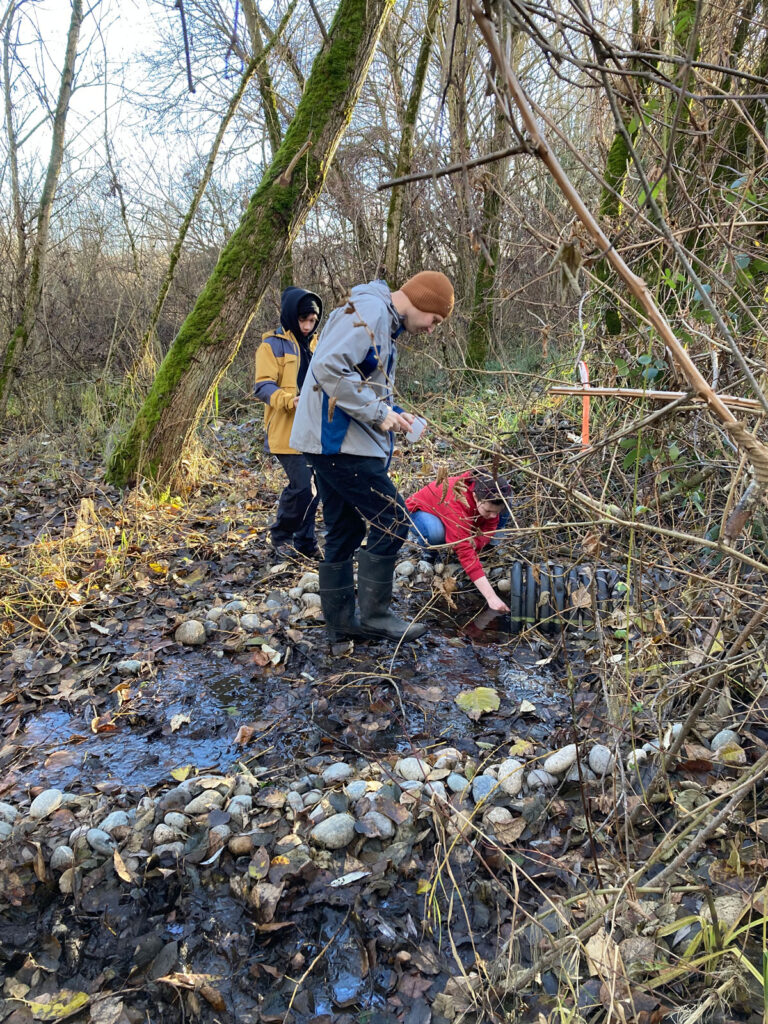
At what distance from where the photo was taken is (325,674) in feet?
11.3

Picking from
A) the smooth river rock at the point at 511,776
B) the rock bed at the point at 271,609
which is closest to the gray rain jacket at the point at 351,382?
the rock bed at the point at 271,609

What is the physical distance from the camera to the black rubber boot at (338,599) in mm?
3615

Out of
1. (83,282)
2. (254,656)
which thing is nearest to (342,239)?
(83,282)

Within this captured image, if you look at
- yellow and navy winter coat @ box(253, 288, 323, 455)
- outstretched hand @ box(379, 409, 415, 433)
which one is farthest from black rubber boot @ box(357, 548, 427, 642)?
yellow and navy winter coat @ box(253, 288, 323, 455)

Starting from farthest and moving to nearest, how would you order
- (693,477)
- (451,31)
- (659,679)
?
1. (693,477)
2. (659,679)
3. (451,31)

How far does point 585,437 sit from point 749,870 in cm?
210

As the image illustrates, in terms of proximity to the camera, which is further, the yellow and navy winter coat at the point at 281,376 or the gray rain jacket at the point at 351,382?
the yellow and navy winter coat at the point at 281,376

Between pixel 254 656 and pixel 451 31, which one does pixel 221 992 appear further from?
pixel 451 31

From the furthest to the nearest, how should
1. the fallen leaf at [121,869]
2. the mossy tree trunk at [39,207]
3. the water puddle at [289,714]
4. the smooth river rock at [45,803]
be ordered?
the mossy tree trunk at [39,207] < the water puddle at [289,714] < the smooth river rock at [45,803] < the fallen leaf at [121,869]

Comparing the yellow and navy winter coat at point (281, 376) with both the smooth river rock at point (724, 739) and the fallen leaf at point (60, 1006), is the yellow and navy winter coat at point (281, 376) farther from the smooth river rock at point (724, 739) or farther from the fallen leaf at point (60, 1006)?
the fallen leaf at point (60, 1006)

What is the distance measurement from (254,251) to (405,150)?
4.13m

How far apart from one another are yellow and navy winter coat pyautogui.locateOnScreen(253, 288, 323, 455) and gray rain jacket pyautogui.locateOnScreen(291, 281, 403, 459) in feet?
4.84

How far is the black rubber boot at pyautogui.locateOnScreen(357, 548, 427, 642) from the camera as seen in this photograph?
3607 mm

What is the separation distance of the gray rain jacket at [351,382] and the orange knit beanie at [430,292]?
0.36ft
